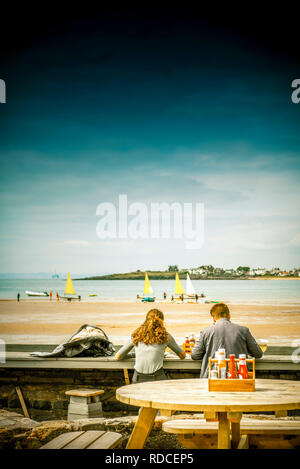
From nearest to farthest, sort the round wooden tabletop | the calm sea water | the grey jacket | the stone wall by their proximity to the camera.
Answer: the round wooden tabletop → the grey jacket → the stone wall → the calm sea water

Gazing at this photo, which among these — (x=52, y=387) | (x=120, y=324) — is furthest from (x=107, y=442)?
(x=120, y=324)

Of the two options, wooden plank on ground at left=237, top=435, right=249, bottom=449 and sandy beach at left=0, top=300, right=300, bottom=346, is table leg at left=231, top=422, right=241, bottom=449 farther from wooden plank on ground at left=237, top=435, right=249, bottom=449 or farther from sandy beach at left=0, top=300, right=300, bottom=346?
sandy beach at left=0, top=300, right=300, bottom=346

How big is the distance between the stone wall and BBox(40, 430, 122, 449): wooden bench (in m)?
2.30

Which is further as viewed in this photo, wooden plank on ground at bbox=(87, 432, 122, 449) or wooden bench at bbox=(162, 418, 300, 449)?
wooden bench at bbox=(162, 418, 300, 449)

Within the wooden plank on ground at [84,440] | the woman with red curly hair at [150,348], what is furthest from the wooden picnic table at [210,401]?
the woman with red curly hair at [150,348]

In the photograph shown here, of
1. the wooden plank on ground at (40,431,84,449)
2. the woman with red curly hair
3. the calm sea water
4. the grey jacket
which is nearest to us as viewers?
the wooden plank on ground at (40,431,84,449)

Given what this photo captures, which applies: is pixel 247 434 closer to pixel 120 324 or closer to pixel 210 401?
pixel 210 401

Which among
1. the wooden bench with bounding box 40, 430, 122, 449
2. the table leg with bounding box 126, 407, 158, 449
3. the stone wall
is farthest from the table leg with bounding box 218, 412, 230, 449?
the stone wall

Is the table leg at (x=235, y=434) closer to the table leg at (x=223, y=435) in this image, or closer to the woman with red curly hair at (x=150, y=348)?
the table leg at (x=223, y=435)

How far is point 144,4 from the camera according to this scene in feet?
16.0

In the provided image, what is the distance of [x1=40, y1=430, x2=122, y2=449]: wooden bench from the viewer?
2.68 m

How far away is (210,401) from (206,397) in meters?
0.11

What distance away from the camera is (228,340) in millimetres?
3949

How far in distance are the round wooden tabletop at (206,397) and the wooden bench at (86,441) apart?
0.77 ft
